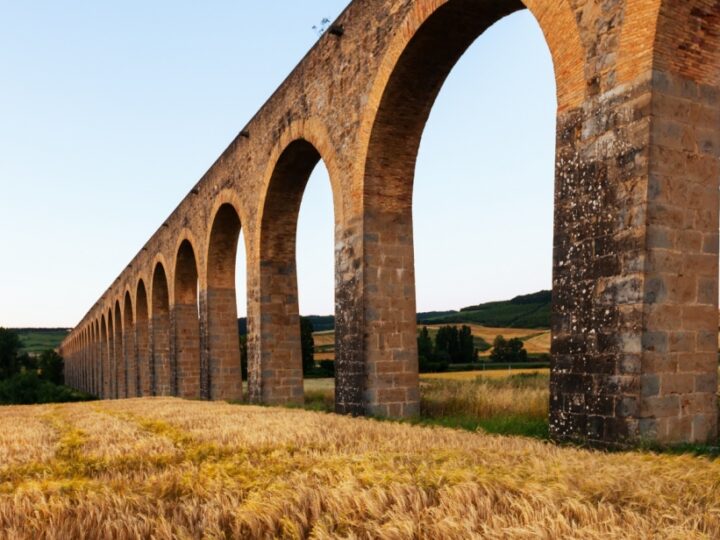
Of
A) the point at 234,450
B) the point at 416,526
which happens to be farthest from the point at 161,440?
the point at 416,526

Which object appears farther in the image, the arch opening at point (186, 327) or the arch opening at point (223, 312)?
the arch opening at point (186, 327)

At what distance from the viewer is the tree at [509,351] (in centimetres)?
3371

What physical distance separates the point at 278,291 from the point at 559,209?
369 inches

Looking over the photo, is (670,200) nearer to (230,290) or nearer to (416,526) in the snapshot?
(416,526)

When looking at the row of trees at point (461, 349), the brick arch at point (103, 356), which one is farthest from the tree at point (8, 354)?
the row of trees at point (461, 349)

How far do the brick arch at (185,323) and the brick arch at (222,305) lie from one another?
74.8 inches

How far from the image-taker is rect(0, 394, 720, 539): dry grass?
2469 mm

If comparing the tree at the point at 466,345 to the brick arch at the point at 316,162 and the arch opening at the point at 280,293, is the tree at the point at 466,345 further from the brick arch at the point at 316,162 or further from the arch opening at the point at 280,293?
the brick arch at the point at 316,162

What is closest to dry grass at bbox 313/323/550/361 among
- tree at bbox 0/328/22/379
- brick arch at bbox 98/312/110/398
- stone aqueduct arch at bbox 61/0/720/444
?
brick arch at bbox 98/312/110/398

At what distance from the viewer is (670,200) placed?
518cm

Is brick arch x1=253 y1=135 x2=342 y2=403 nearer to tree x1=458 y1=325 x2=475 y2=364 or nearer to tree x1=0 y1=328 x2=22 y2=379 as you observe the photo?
tree x1=458 y1=325 x2=475 y2=364

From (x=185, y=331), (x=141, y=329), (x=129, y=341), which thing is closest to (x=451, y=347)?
(x=141, y=329)

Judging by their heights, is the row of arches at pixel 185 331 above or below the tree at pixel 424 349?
above

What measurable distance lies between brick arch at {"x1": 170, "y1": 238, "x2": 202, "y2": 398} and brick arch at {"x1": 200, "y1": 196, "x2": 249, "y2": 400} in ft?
6.24
